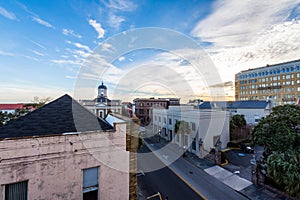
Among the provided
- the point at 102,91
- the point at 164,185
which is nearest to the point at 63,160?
the point at 164,185

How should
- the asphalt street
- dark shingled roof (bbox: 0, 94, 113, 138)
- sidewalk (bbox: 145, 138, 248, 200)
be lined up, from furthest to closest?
the asphalt street, sidewalk (bbox: 145, 138, 248, 200), dark shingled roof (bbox: 0, 94, 113, 138)

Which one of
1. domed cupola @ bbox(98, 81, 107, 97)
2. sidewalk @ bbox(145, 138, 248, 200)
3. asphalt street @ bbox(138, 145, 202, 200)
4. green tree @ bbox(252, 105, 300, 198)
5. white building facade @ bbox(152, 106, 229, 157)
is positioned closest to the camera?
green tree @ bbox(252, 105, 300, 198)

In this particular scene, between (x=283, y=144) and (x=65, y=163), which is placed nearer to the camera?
(x=65, y=163)

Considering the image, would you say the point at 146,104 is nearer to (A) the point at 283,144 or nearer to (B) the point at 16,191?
(A) the point at 283,144

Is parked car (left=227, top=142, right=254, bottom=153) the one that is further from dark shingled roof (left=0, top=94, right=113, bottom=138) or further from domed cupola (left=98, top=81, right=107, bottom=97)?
domed cupola (left=98, top=81, right=107, bottom=97)

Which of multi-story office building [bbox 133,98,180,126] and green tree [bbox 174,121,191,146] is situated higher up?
multi-story office building [bbox 133,98,180,126]

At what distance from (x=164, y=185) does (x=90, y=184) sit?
771 centimetres

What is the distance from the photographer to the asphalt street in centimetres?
969

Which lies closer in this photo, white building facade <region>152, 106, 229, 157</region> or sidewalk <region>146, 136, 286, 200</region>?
sidewalk <region>146, 136, 286, 200</region>

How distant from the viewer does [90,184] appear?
475 centimetres

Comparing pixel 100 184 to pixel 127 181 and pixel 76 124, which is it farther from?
pixel 76 124

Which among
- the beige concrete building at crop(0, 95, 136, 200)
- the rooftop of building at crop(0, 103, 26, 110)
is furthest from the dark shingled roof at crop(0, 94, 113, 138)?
the rooftop of building at crop(0, 103, 26, 110)

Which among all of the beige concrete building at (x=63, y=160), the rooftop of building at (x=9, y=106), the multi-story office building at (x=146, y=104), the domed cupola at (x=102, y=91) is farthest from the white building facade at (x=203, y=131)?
the rooftop of building at (x=9, y=106)

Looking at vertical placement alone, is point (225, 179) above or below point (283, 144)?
below
